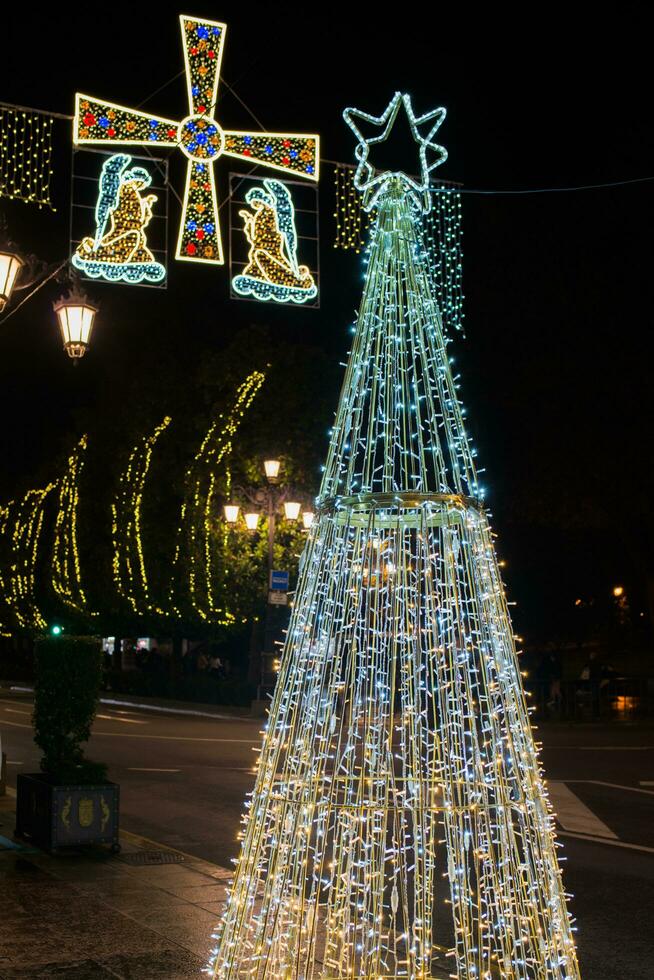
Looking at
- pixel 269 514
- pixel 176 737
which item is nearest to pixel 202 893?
pixel 176 737

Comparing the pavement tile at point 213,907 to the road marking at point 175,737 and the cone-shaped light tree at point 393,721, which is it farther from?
the road marking at point 175,737

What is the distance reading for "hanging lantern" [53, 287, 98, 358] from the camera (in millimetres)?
9719

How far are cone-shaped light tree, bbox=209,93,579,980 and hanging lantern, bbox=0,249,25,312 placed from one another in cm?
440

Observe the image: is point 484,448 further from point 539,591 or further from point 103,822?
point 103,822

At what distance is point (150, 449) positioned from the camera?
31.5 meters

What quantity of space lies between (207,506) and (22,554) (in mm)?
24634

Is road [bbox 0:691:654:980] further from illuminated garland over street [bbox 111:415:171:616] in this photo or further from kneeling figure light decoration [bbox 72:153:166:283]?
illuminated garland over street [bbox 111:415:171:616]

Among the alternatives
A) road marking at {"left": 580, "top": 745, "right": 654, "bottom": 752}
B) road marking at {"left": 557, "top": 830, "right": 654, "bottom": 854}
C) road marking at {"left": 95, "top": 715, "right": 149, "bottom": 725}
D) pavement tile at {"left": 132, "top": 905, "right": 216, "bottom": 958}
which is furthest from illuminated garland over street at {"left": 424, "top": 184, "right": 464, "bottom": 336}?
road marking at {"left": 95, "top": 715, "right": 149, "bottom": 725}

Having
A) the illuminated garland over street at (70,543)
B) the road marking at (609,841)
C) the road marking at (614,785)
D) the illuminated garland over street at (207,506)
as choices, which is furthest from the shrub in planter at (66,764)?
the illuminated garland over street at (70,543)

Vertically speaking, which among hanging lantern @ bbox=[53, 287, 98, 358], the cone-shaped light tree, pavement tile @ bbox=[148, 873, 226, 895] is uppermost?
hanging lantern @ bbox=[53, 287, 98, 358]

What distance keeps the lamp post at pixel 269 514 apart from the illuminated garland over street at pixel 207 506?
3.38 ft

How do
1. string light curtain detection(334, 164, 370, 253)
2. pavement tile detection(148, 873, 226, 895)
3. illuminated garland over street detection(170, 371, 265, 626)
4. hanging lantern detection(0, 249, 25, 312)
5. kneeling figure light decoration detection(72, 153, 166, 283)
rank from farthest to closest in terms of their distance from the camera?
illuminated garland over street detection(170, 371, 265, 626)
string light curtain detection(334, 164, 370, 253)
kneeling figure light decoration detection(72, 153, 166, 283)
hanging lantern detection(0, 249, 25, 312)
pavement tile detection(148, 873, 226, 895)

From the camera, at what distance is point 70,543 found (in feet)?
124

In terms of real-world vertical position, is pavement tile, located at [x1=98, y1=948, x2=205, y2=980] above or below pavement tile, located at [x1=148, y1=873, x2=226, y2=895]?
below
